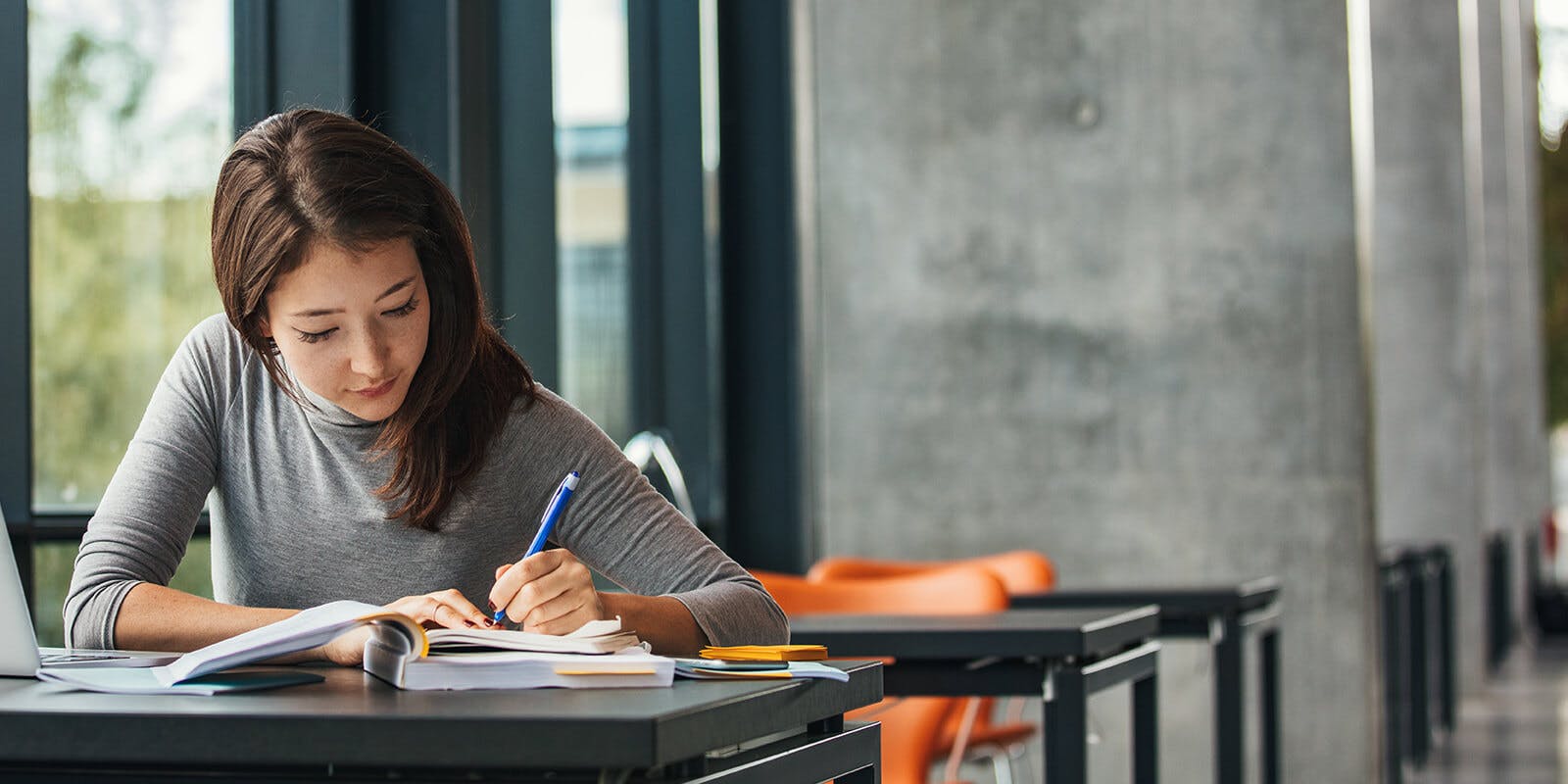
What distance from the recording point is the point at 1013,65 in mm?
4883

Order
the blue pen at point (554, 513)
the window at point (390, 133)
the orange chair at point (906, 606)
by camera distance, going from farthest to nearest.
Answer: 1. the orange chair at point (906, 606)
2. the window at point (390, 133)
3. the blue pen at point (554, 513)

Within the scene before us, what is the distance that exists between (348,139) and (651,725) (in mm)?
924

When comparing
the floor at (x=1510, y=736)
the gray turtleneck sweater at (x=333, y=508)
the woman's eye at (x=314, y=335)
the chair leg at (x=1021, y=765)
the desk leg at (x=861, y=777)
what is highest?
the woman's eye at (x=314, y=335)

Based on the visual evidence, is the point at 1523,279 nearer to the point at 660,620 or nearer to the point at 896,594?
the point at 896,594

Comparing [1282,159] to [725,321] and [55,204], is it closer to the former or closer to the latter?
[725,321]

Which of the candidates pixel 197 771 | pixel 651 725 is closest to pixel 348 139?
pixel 197 771

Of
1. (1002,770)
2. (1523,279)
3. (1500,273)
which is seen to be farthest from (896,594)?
(1523,279)

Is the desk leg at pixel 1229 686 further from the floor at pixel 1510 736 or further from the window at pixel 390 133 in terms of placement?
the floor at pixel 1510 736

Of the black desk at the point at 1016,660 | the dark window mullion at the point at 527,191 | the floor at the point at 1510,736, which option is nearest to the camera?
the black desk at the point at 1016,660

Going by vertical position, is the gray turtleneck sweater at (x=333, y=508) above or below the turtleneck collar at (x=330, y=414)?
below

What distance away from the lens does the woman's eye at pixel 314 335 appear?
1680mm

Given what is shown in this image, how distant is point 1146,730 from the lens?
2682 millimetres

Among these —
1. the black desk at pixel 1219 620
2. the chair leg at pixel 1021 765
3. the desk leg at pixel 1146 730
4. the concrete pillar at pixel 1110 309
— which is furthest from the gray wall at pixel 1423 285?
the desk leg at pixel 1146 730

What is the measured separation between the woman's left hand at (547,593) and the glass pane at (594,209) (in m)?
2.66
